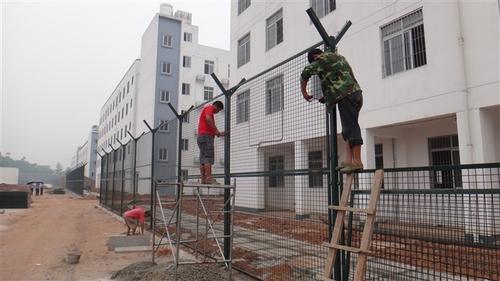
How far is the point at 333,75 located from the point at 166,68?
32.2 meters

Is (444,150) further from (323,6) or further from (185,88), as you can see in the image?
(185,88)

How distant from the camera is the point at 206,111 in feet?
21.1

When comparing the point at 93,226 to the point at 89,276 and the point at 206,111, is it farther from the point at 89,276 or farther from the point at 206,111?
the point at 206,111

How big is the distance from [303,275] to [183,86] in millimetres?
31497

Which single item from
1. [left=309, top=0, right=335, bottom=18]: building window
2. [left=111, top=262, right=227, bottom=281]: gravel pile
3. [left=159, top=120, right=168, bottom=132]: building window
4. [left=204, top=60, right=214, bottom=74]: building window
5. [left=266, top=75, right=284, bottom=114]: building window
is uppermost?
[left=204, top=60, right=214, bottom=74]: building window

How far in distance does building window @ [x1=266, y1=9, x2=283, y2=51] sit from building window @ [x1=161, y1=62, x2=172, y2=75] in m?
18.9

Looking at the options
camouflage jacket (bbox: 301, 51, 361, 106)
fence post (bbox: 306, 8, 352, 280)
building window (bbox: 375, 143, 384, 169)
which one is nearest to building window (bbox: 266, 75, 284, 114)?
fence post (bbox: 306, 8, 352, 280)

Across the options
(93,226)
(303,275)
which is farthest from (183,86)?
(303,275)

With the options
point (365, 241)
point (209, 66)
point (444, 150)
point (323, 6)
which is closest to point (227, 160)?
point (365, 241)

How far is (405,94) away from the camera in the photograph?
10.2 m

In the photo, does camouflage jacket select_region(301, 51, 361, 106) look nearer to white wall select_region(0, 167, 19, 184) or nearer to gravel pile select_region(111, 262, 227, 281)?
gravel pile select_region(111, 262, 227, 281)

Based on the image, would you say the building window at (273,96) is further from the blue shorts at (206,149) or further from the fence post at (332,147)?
the fence post at (332,147)

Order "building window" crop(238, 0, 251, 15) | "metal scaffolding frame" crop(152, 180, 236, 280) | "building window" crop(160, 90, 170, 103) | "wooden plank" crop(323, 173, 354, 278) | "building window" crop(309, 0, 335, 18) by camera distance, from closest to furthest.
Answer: "wooden plank" crop(323, 173, 354, 278)
"metal scaffolding frame" crop(152, 180, 236, 280)
"building window" crop(309, 0, 335, 18)
"building window" crop(238, 0, 251, 15)
"building window" crop(160, 90, 170, 103)

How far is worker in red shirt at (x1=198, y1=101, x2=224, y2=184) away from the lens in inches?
252
